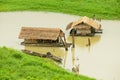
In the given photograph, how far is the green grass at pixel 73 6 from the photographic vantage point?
4338 cm

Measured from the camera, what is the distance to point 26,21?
1647 inches

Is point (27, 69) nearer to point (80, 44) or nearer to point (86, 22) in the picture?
point (80, 44)

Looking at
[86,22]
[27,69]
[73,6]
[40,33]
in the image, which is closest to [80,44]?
[86,22]

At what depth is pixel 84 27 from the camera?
125 feet

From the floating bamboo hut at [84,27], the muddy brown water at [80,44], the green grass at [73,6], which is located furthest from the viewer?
the green grass at [73,6]

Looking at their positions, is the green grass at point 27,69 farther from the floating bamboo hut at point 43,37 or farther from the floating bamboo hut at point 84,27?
the floating bamboo hut at point 84,27

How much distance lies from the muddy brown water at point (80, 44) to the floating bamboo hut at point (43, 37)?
59 cm

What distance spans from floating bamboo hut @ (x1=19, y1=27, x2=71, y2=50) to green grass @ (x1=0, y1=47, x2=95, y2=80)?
5226 mm

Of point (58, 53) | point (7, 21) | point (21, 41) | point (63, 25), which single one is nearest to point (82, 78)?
point (58, 53)

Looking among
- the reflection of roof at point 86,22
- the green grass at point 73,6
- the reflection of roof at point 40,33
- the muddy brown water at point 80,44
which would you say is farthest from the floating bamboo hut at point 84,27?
the green grass at point 73,6

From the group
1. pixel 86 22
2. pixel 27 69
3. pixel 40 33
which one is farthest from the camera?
pixel 86 22

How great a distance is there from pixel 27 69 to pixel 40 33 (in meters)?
8.75

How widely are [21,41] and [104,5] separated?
41.7ft

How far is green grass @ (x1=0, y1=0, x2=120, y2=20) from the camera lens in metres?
43.4
